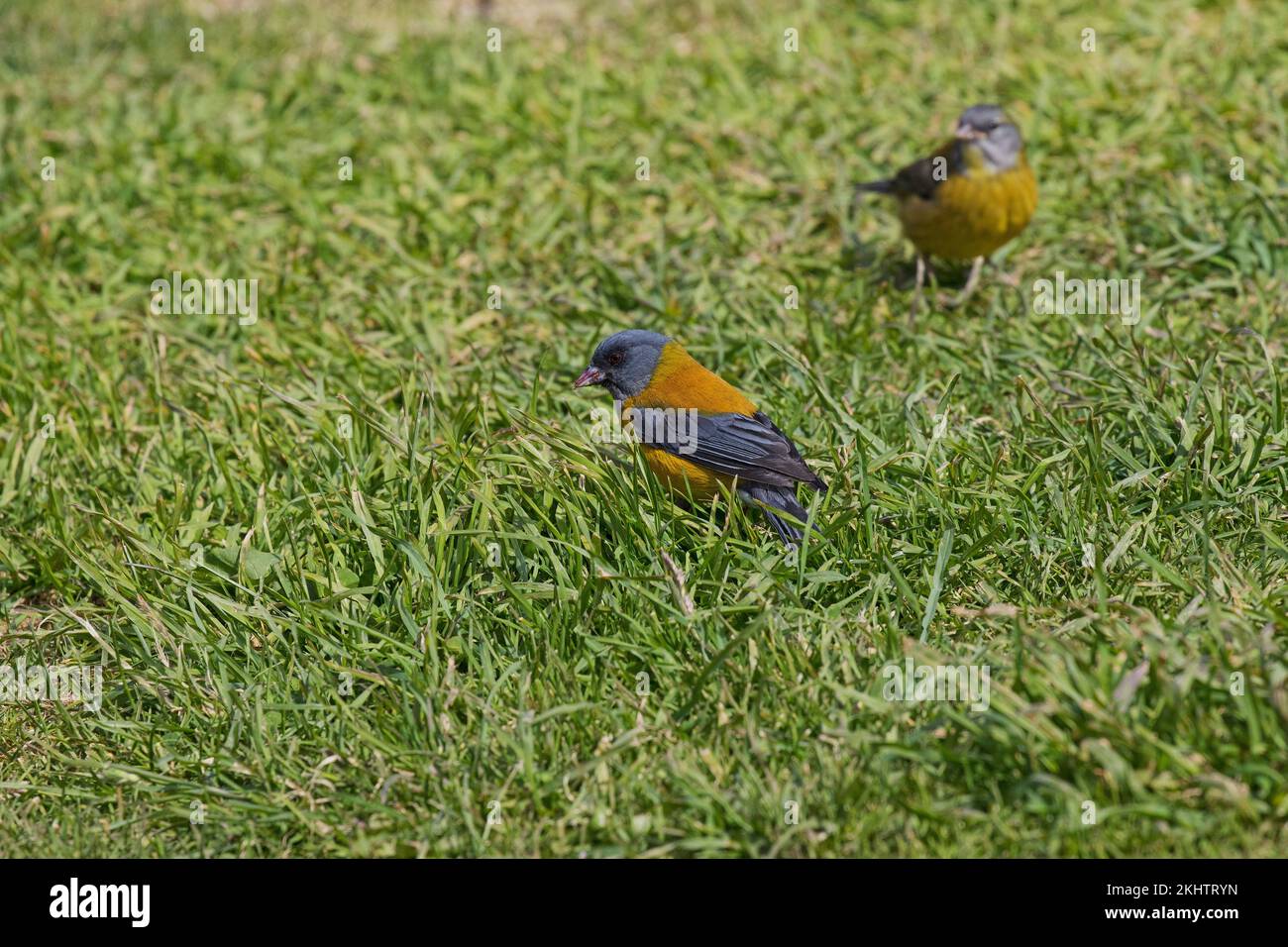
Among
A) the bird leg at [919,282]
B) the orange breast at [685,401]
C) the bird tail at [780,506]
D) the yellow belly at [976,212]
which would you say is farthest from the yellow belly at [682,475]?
the yellow belly at [976,212]

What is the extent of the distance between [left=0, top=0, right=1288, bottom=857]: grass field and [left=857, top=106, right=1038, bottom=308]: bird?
0.22 meters

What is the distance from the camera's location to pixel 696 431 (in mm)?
4781

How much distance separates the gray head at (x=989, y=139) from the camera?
249 inches

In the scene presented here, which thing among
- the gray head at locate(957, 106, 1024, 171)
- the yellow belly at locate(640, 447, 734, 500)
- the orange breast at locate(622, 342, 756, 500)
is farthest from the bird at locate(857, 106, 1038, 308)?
the yellow belly at locate(640, 447, 734, 500)

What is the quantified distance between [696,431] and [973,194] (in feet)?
7.34

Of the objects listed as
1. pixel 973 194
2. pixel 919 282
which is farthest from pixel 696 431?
pixel 973 194

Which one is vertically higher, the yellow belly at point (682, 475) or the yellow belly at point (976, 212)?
the yellow belly at point (976, 212)

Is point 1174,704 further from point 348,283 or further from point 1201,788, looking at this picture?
point 348,283

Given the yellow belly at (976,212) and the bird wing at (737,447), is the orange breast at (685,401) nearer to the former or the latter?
the bird wing at (737,447)

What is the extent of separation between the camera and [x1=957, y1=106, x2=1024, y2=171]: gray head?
6328mm

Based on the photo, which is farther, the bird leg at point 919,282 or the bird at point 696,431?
the bird leg at point 919,282

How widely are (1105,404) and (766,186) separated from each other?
2.70m

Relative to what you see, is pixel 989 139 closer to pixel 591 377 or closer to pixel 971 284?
pixel 971 284

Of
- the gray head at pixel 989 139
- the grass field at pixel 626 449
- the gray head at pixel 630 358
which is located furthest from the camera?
the gray head at pixel 989 139
